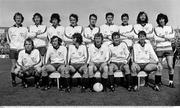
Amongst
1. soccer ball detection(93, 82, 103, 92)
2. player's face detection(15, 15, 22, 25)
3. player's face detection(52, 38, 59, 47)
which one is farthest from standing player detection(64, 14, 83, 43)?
soccer ball detection(93, 82, 103, 92)

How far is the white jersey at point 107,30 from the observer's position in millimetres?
7113

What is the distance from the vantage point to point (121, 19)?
23.4 ft

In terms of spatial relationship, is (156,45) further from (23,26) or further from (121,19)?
(23,26)

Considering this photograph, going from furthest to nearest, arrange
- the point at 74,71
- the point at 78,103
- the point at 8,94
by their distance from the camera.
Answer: the point at 74,71 < the point at 8,94 < the point at 78,103

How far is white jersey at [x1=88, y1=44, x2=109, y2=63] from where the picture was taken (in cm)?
664

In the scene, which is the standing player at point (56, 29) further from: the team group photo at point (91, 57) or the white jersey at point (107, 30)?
the white jersey at point (107, 30)

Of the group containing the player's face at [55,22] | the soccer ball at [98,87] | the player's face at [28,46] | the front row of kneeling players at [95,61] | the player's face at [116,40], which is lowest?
the soccer ball at [98,87]

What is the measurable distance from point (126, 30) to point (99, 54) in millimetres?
1042

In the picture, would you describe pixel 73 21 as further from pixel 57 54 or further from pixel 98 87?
pixel 98 87

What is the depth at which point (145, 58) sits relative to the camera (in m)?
6.75

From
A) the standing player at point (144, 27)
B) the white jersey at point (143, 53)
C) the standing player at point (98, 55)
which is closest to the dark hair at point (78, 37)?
the standing player at point (98, 55)

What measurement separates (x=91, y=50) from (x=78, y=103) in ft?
5.57

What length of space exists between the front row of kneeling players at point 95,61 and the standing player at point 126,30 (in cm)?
38

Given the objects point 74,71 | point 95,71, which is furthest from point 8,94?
point 95,71
